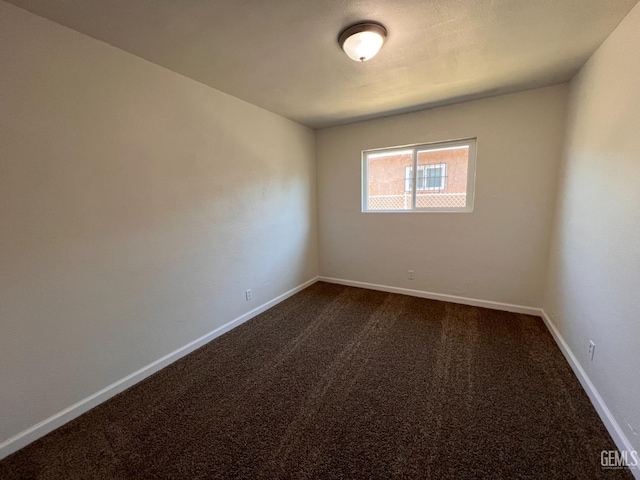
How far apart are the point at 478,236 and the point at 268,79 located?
284 cm

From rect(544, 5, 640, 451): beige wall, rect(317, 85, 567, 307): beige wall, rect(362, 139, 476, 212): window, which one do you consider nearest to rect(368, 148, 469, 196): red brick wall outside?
rect(362, 139, 476, 212): window

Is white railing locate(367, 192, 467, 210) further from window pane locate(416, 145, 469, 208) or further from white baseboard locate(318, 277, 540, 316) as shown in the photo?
white baseboard locate(318, 277, 540, 316)

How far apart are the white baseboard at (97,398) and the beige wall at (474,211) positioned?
85.6 inches

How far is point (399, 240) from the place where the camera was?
361 centimetres

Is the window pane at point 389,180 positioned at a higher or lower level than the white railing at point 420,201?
higher

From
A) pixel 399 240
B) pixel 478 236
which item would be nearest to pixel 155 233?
pixel 399 240

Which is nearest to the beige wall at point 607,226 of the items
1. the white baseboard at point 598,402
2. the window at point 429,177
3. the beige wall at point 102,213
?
the white baseboard at point 598,402

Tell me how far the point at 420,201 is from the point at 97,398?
3.69 metres

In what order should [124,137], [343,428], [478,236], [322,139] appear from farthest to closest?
[322,139]
[478,236]
[124,137]
[343,428]

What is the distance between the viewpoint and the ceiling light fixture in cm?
157

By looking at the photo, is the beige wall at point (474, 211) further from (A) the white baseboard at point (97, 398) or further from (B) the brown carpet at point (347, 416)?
(A) the white baseboard at point (97, 398)

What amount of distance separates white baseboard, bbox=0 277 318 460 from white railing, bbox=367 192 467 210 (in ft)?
7.99

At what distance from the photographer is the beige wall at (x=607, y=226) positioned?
1.39m

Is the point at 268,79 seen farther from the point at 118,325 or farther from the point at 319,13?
A: the point at 118,325
